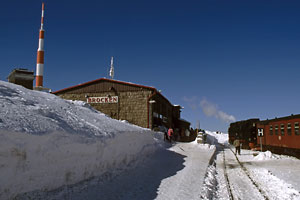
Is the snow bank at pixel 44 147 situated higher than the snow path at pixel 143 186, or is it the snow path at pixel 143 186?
the snow bank at pixel 44 147

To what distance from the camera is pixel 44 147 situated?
5.26m

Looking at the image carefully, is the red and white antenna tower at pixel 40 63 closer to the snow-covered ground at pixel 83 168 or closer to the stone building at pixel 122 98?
the stone building at pixel 122 98

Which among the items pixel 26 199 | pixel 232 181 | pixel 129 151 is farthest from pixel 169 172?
pixel 26 199

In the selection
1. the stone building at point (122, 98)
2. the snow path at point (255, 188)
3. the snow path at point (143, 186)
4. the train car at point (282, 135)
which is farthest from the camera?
the stone building at point (122, 98)

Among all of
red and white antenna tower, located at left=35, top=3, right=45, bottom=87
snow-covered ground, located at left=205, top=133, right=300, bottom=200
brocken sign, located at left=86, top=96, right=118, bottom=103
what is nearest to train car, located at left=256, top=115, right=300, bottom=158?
snow-covered ground, located at left=205, top=133, right=300, bottom=200

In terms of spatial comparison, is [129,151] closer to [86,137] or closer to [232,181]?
[86,137]

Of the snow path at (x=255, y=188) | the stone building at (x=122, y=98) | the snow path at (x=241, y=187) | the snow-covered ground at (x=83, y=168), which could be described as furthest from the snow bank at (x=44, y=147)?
the stone building at (x=122, y=98)

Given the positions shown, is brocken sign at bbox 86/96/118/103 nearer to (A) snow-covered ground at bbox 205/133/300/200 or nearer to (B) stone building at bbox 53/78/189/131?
(B) stone building at bbox 53/78/189/131

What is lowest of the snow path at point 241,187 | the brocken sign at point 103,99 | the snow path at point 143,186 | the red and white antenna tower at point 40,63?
the snow path at point 241,187

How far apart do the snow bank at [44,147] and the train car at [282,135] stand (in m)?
13.3

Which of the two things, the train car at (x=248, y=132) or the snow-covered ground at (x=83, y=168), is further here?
the train car at (x=248, y=132)

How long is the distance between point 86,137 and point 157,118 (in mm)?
18842

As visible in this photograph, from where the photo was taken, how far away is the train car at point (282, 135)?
1605cm

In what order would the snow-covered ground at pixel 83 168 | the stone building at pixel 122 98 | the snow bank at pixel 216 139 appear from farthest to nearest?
the snow bank at pixel 216 139 < the stone building at pixel 122 98 < the snow-covered ground at pixel 83 168
